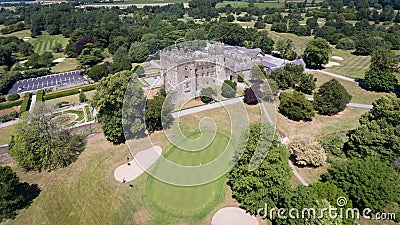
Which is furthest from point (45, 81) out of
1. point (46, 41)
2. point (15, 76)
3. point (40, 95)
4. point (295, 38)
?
point (295, 38)

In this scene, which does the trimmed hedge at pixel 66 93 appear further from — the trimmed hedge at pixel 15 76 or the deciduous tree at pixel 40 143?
the deciduous tree at pixel 40 143

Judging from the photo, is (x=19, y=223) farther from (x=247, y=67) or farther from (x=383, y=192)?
(x=247, y=67)

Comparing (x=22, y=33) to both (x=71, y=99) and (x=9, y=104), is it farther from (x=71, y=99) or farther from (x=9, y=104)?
(x=71, y=99)

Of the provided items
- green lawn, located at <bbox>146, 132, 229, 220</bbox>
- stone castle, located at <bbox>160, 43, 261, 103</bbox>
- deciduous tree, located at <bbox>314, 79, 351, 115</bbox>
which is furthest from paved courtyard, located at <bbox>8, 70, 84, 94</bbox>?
deciduous tree, located at <bbox>314, 79, 351, 115</bbox>

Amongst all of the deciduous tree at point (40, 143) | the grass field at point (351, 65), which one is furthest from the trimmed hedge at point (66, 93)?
the grass field at point (351, 65)

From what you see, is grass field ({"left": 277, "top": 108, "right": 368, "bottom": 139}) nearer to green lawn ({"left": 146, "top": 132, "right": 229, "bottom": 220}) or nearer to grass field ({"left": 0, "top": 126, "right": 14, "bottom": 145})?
green lawn ({"left": 146, "top": 132, "right": 229, "bottom": 220})
